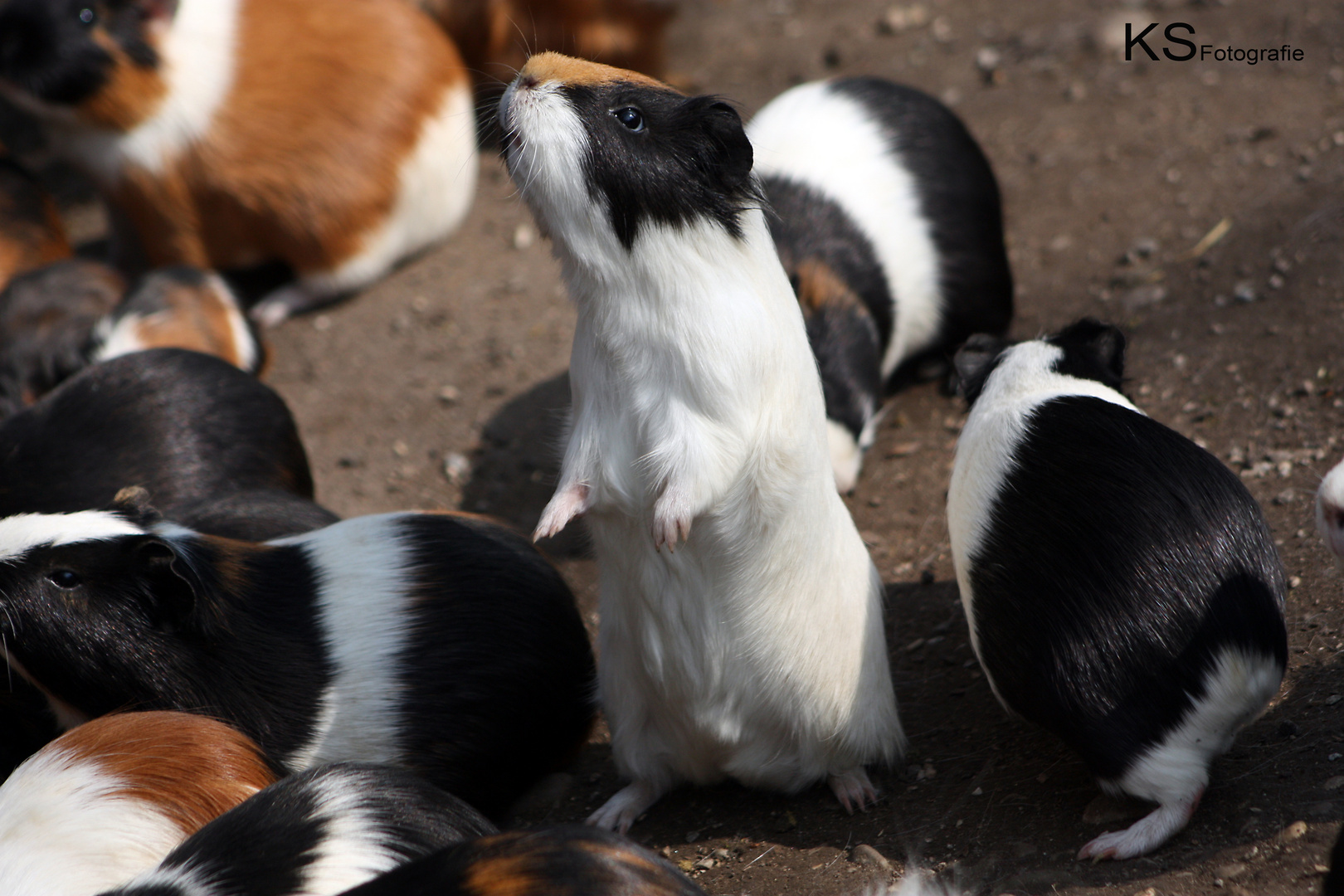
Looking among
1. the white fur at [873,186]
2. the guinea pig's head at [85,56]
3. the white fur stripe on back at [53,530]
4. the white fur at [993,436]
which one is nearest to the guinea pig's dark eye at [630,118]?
the white fur at [993,436]

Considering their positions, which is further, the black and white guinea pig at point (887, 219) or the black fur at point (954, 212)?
the black fur at point (954, 212)

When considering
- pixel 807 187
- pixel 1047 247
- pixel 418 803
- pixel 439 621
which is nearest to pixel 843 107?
pixel 807 187

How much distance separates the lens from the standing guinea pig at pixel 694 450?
267cm

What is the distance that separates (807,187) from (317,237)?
2.56 meters

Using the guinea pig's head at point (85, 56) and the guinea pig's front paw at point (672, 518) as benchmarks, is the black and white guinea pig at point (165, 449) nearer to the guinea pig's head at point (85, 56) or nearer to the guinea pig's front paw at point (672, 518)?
the guinea pig's front paw at point (672, 518)

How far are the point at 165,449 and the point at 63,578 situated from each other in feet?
3.59

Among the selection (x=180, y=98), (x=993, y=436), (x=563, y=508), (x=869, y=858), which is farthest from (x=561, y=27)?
(x=869, y=858)

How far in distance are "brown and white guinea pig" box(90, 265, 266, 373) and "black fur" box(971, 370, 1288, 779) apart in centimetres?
340

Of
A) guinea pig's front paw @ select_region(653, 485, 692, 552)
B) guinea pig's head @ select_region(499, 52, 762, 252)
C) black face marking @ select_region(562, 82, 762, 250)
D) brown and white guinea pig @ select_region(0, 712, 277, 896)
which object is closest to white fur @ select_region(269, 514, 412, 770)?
brown and white guinea pig @ select_region(0, 712, 277, 896)

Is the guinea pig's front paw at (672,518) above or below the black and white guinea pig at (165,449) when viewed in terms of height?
above

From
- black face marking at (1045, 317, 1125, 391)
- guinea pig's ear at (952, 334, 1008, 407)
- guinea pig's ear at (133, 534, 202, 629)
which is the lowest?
guinea pig's ear at (133, 534, 202, 629)

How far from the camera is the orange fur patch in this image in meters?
2.63

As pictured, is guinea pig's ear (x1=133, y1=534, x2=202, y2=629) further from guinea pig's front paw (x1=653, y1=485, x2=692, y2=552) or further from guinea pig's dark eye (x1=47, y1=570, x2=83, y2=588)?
guinea pig's front paw (x1=653, y1=485, x2=692, y2=552)

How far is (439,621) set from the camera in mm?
3236
